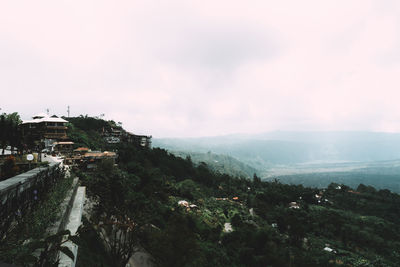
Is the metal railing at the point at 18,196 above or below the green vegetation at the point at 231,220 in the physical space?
above

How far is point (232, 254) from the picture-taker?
65.3 ft

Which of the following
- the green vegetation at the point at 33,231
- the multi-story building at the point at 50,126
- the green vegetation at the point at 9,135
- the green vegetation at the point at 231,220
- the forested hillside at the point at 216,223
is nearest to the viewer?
the green vegetation at the point at 33,231

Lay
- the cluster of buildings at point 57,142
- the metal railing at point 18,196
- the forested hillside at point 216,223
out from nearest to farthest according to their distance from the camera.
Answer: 1. the metal railing at point 18,196
2. the forested hillside at point 216,223
3. the cluster of buildings at point 57,142

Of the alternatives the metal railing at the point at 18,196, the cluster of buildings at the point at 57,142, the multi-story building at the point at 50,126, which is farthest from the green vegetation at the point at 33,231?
the multi-story building at the point at 50,126

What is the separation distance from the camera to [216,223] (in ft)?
92.0

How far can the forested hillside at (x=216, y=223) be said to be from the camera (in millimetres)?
9125

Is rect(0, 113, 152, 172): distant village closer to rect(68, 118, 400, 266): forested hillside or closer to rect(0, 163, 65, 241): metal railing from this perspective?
rect(68, 118, 400, 266): forested hillside

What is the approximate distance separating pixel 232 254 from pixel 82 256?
17.3 m

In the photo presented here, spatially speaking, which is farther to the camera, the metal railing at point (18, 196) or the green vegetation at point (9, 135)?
the green vegetation at point (9, 135)

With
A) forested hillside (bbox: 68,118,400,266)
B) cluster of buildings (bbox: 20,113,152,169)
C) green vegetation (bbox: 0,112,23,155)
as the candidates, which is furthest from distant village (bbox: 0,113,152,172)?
forested hillside (bbox: 68,118,400,266)

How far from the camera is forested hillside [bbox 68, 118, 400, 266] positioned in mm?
9125

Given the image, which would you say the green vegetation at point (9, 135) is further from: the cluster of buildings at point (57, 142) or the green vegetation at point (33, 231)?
the green vegetation at point (33, 231)

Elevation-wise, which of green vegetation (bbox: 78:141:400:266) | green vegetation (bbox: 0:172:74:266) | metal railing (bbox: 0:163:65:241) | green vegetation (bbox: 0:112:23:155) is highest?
green vegetation (bbox: 0:112:23:155)

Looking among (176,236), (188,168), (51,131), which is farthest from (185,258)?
(188,168)
